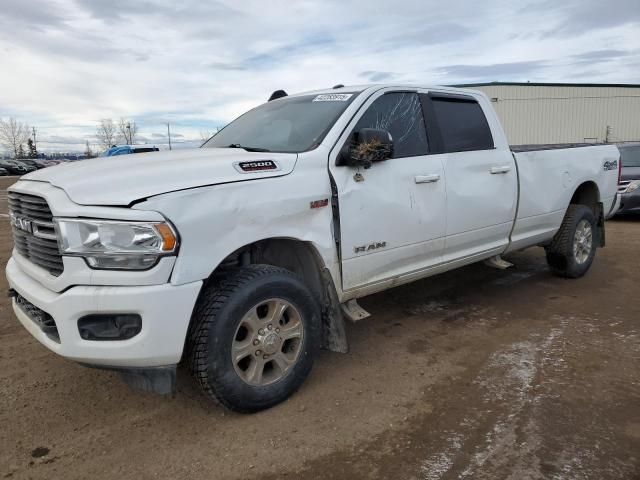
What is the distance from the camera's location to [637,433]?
283 centimetres

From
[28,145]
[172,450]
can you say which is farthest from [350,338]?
[28,145]

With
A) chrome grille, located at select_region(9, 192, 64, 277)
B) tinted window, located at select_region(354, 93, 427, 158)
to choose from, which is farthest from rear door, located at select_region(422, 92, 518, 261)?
chrome grille, located at select_region(9, 192, 64, 277)

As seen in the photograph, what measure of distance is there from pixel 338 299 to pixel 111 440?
1.58 m

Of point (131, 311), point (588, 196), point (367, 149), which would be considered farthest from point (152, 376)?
point (588, 196)

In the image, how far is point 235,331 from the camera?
2895mm

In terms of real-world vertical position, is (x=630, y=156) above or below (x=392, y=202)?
below

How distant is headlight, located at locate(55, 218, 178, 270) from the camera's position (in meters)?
2.58

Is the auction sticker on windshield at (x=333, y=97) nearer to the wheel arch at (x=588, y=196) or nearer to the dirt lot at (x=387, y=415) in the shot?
the dirt lot at (x=387, y=415)

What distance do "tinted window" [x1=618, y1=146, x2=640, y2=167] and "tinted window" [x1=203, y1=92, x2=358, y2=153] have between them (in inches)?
364

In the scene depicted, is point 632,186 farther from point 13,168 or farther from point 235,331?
point 13,168

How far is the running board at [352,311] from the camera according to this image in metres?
3.70

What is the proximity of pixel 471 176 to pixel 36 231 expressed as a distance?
3238mm

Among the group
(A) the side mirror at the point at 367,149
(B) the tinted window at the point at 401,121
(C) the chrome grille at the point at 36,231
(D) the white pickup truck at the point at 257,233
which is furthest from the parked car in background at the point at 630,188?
(C) the chrome grille at the point at 36,231

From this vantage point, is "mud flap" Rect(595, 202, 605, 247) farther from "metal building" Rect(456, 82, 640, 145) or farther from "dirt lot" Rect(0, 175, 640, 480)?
"metal building" Rect(456, 82, 640, 145)
